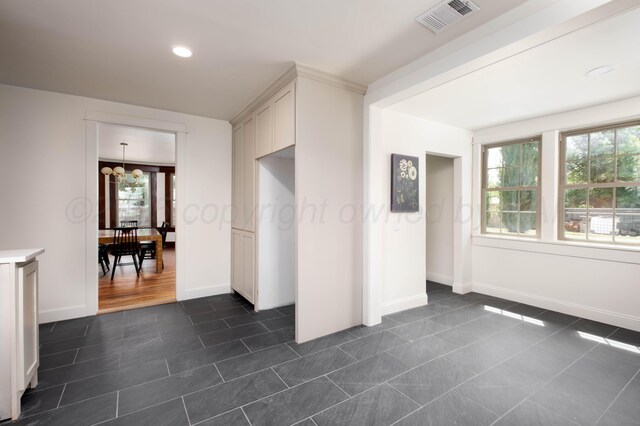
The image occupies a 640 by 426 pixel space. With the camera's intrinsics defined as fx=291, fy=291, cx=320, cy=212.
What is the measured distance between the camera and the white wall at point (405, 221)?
11.9 ft

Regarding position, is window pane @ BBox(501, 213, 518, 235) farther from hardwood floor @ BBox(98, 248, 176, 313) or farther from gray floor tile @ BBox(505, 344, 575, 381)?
hardwood floor @ BBox(98, 248, 176, 313)

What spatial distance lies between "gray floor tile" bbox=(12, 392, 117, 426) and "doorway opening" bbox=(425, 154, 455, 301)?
163 inches

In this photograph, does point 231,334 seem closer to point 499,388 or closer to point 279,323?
point 279,323

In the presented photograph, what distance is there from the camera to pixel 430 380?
2.24 meters

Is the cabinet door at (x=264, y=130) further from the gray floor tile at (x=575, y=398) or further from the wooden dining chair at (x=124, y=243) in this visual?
the wooden dining chair at (x=124, y=243)

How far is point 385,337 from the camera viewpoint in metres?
2.97

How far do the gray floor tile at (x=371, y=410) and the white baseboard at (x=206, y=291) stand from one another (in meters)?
2.98

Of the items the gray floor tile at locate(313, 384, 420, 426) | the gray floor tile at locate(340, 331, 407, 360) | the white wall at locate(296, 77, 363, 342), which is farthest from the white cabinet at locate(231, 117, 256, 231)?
the gray floor tile at locate(313, 384, 420, 426)

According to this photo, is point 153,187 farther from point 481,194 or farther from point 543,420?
point 543,420

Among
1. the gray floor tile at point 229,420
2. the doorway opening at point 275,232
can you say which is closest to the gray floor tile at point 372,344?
the gray floor tile at point 229,420

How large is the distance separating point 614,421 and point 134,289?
219 inches

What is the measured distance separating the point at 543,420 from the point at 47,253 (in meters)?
4.89

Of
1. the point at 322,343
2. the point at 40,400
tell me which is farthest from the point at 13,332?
the point at 322,343

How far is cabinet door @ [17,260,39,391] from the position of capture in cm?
182
